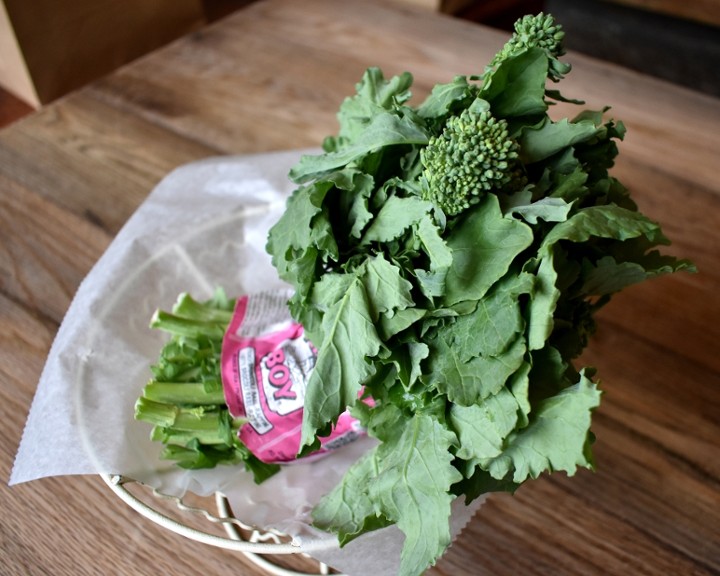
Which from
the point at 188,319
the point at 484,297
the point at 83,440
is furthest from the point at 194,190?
the point at 484,297

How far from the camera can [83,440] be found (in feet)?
2.06

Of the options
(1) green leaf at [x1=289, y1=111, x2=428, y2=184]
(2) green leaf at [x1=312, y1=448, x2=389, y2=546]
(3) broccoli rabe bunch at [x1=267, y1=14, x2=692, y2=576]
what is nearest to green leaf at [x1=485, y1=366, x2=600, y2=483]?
(3) broccoli rabe bunch at [x1=267, y1=14, x2=692, y2=576]

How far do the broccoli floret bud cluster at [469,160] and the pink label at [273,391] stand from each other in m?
0.23

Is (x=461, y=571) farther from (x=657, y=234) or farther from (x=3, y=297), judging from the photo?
(x=3, y=297)

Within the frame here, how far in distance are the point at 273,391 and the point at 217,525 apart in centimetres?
14

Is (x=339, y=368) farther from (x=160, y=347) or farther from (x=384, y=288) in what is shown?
(x=160, y=347)

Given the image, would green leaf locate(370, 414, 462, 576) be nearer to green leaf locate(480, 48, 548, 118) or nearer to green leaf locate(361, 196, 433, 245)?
green leaf locate(361, 196, 433, 245)

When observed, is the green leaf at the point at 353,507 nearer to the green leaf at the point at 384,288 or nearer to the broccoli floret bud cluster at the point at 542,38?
the green leaf at the point at 384,288

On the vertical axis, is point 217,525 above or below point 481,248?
below

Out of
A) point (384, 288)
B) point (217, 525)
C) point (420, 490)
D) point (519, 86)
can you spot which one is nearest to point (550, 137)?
point (519, 86)

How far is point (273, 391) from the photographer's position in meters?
0.66

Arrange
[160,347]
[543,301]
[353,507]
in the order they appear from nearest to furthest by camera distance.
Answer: [543,301] < [353,507] < [160,347]

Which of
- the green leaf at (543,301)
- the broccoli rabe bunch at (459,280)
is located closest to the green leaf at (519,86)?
the broccoli rabe bunch at (459,280)

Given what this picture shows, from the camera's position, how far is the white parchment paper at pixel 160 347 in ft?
2.02
